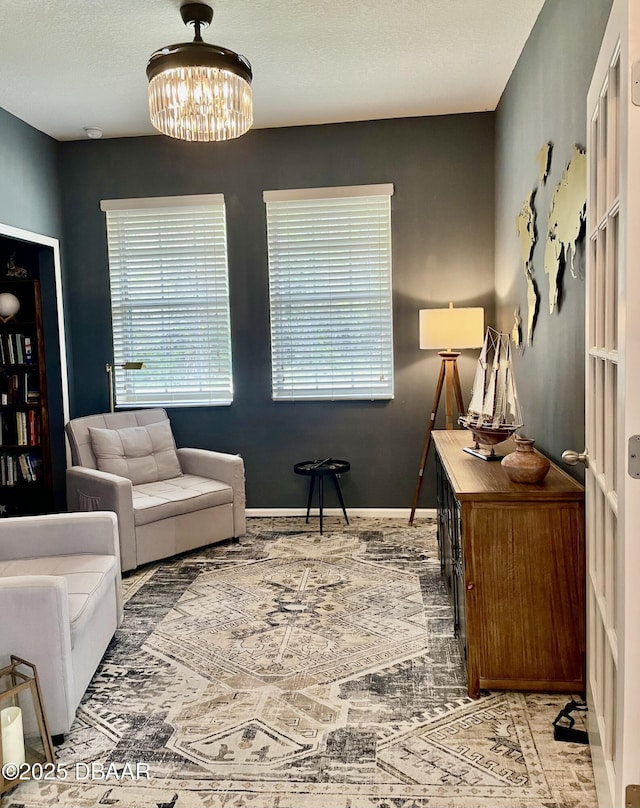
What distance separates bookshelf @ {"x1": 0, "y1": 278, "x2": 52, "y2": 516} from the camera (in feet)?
16.4

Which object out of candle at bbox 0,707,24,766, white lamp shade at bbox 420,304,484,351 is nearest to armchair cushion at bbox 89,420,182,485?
white lamp shade at bbox 420,304,484,351

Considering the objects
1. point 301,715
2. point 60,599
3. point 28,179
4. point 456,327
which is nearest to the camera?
point 60,599

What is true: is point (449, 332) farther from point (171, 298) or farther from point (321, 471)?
point (171, 298)

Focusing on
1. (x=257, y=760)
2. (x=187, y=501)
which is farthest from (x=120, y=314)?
(x=257, y=760)

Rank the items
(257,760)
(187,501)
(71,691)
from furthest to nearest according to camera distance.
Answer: (187,501) < (71,691) < (257,760)

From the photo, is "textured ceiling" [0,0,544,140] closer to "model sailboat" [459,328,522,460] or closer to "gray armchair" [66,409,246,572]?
"model sailboat" [459,328,522,460]

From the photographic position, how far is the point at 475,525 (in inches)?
96.9

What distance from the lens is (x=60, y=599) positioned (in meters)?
2.23

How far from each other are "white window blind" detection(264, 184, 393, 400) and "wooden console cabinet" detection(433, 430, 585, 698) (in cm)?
258

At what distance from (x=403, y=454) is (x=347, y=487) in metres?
0.49

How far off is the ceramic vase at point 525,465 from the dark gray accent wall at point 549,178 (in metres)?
0.17

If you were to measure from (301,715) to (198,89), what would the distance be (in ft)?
8.43

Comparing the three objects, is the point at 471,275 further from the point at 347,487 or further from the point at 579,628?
the point at 579,628

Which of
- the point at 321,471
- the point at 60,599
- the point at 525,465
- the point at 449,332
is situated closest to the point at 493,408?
the point at 525,465
